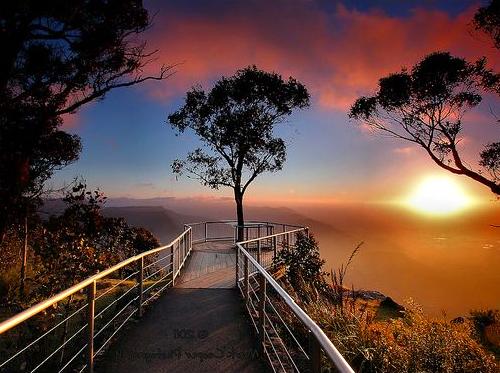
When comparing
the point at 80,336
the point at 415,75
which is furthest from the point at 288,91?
the point at 80,336

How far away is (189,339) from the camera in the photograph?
21.4 ft

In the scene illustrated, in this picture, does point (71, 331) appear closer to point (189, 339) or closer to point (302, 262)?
point (189, 339)

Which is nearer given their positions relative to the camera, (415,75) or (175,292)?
(175,292)

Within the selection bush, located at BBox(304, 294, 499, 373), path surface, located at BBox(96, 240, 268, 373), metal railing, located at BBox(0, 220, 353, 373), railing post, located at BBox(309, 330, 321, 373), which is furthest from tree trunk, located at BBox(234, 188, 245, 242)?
railing post, located at BBox(309, 330, 321, 373)

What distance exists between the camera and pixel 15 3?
12.7 metres

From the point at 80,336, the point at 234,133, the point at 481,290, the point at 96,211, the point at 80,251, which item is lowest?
the point at 481,290

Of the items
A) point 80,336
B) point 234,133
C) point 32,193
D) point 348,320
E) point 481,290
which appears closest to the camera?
point 348,320

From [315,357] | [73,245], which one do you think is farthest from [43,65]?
[315,357]

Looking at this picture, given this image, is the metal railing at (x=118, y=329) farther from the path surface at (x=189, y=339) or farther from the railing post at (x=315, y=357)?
the path surface at (x=189, y=339)

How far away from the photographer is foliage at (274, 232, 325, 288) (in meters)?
13.0

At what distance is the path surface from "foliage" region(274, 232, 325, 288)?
9.04ft

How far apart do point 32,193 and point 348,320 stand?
550 inches

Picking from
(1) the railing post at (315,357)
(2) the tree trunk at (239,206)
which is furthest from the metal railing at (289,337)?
(2) the tree trunk at (239,206)

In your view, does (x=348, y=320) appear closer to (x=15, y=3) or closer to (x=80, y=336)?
(x=80, y=336)
